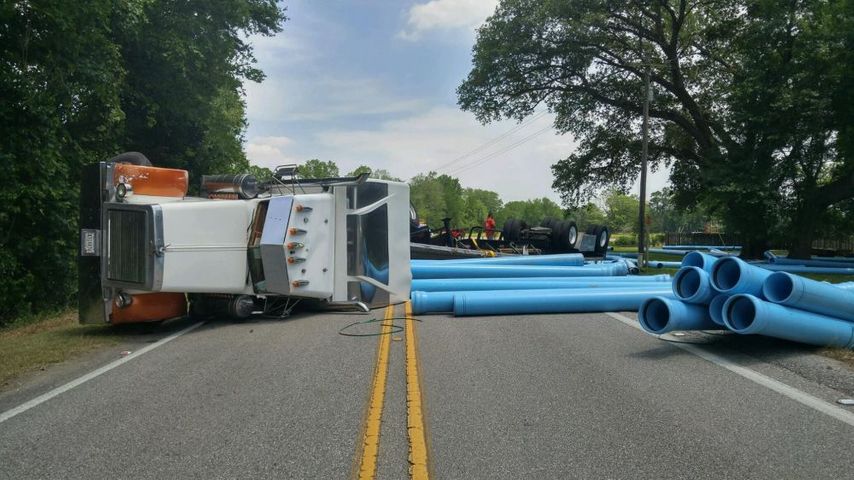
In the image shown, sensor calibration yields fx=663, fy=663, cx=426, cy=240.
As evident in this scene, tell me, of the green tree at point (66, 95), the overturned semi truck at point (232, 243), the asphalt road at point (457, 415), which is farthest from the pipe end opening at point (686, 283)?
the green tree at point (66, 95)

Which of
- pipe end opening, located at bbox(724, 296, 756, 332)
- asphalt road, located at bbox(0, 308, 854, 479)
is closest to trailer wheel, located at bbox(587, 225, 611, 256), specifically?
asphalt road, located at bbox(0, 308, 854, 479)

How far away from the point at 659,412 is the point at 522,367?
79.5 inches

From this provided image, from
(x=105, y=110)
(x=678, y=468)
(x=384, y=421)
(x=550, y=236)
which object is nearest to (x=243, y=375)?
(x=384, y=421)

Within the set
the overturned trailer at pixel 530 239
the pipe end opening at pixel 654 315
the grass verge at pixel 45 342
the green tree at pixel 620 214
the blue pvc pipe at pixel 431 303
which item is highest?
the green tree at pixel 620 214

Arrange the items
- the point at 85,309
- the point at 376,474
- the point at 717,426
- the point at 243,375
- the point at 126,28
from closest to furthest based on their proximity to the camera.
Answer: the point at 376,474
the point at 717,426
the point at 243,375
the point at 85,309
the point at 126,28

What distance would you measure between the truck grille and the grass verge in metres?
1.03

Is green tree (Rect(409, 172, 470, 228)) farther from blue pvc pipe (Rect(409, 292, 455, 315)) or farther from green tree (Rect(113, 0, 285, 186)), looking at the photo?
blue pvc pipe (Rect(409, 292, 455, 315))

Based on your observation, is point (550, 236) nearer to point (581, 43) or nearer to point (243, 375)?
point (581, 43)

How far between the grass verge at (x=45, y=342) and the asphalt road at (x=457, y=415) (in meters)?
0.66

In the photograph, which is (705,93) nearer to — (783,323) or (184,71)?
(184,71)

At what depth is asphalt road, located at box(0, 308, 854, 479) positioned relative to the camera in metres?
4.41

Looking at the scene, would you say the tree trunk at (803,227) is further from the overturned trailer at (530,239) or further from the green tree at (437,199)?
the green tree at (437,199)

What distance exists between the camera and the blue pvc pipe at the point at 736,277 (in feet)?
25.1

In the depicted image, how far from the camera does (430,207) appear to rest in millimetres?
101000
